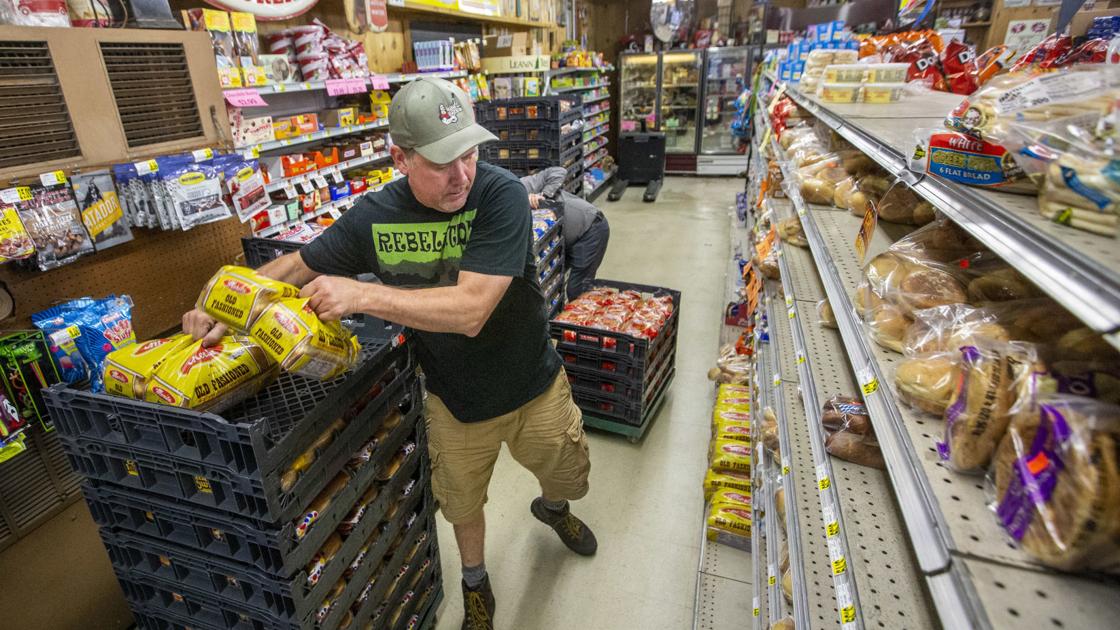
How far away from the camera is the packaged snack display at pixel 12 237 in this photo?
173cm

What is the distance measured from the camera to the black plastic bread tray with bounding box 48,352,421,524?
1.28 m

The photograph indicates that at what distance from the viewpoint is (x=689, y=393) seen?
152 inches

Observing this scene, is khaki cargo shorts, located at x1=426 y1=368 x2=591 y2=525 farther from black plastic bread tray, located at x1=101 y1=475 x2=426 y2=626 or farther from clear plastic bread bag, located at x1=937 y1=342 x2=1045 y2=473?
clear plastic bread bag, located at x1=937 y1=342 x2=1045 y2=473

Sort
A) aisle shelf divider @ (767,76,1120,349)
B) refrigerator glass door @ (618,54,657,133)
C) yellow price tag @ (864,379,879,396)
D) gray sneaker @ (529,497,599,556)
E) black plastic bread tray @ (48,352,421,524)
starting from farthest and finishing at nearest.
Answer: refrigerator glass door @ (618,54,657,133) < gray sneaker @ (529,497,599,556) < black plastic bread tray @ (48,352,421,524) < yellow price tag @ (864,379,879,396) < aisle shelf divider @ (767,76,1120,349)

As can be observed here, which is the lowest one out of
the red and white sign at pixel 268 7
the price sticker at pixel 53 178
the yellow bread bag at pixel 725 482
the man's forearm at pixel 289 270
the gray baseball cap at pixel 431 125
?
the yellow bread bag at pixel 725 482

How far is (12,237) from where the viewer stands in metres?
1.76

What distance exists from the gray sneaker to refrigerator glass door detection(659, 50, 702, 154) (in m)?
9.58

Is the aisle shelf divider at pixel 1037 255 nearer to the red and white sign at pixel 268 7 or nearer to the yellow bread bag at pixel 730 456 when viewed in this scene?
the yellow bread bag at pixel 730 456

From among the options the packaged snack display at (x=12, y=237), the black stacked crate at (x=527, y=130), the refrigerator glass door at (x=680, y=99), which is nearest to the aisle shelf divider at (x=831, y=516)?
the packaged snack display at (x=12, y=237)

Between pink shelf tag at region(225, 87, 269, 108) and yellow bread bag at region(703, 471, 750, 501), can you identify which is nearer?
yellow bread bag at region(703, 471, 750, 501)

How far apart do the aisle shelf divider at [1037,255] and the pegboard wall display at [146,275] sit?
104 inches

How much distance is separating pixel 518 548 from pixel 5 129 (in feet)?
8.22

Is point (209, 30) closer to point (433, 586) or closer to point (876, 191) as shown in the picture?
point (433, 586)

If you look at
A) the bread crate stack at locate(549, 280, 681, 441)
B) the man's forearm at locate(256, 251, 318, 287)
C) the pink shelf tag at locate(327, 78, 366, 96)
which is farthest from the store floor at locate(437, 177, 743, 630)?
the pink shelf tag at locate(327, 78, 366, 96)
